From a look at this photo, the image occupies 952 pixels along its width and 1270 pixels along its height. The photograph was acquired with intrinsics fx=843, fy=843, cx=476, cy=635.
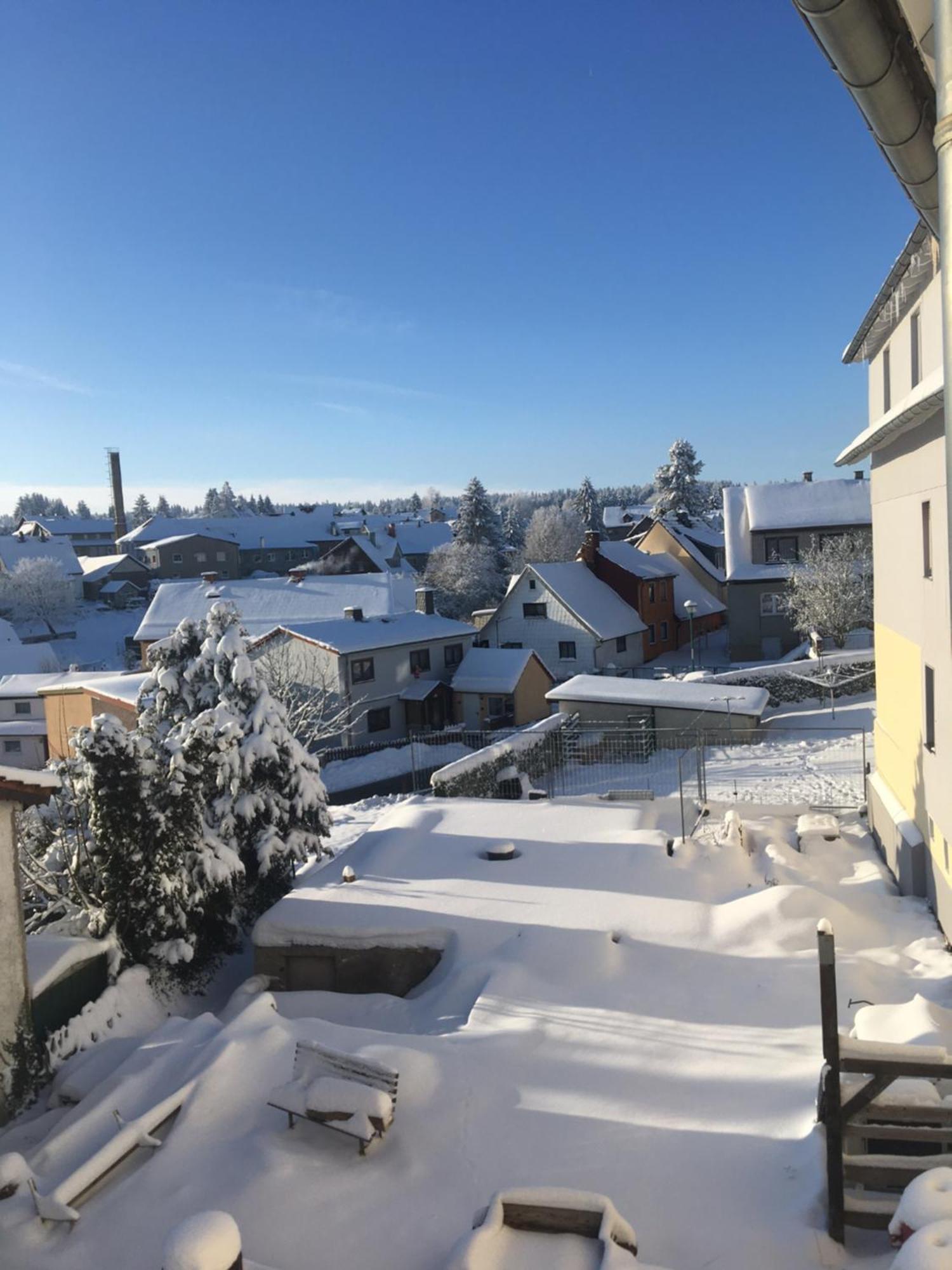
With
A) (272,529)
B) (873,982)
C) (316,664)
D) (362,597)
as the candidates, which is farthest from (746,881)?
(272,529)

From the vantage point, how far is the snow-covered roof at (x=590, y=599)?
38.9 metres

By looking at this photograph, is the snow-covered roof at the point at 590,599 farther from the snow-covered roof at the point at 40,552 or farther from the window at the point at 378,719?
the snow-covered roof at the point at 40,552

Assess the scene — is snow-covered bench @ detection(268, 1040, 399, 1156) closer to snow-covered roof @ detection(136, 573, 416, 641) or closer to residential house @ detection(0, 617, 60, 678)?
snow-covered roof @ detection(136, 573, 416, 641)

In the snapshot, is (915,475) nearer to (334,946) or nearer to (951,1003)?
(951,1003)

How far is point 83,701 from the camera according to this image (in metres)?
30.5

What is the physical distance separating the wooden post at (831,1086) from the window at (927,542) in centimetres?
771

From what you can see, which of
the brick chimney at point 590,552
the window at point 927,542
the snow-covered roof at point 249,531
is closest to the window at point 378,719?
the brick chimney at point 590,552

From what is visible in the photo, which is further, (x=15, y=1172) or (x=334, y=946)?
(x=334, y=946)

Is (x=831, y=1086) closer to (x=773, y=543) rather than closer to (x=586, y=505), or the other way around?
(x=773, y=543)

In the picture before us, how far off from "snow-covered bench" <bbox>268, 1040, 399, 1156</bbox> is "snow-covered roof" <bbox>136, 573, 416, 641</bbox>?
31048 mm

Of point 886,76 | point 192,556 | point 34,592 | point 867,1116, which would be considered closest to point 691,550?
point 867,1116

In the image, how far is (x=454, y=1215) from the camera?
19.1 ft

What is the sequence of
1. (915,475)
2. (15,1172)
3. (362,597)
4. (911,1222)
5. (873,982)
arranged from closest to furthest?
(911,1222) → (15,1172) → (873,982) → (915,475) → (362,597)

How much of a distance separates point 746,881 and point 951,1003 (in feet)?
13.9
